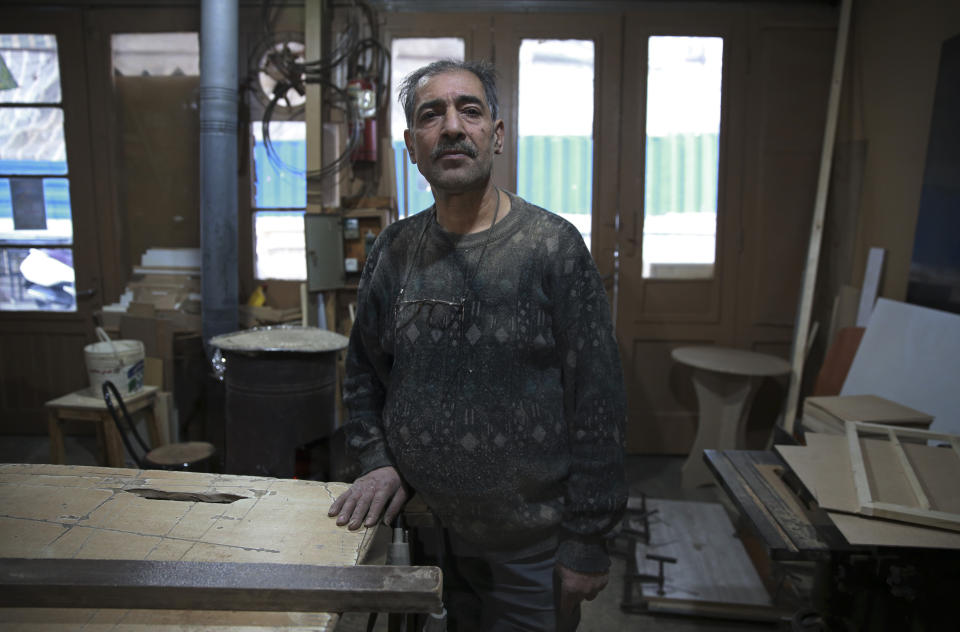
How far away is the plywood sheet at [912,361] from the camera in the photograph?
238 centimetres

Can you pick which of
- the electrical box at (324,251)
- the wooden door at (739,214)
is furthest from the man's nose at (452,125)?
the wooden door at (739,214)

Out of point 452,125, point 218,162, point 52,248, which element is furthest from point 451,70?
point 52,248

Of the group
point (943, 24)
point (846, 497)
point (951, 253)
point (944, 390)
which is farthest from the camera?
point (943, 24)

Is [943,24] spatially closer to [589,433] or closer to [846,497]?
[846,497]

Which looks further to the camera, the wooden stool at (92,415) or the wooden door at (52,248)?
the wooden door at (52,248)

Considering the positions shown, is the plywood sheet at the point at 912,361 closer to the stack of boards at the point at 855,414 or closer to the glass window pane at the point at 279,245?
the stack of boards at the point at 855,414

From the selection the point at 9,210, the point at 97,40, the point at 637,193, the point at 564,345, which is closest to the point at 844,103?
the point at 637,193

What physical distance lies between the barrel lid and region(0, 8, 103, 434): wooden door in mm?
1911

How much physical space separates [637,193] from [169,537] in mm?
3454

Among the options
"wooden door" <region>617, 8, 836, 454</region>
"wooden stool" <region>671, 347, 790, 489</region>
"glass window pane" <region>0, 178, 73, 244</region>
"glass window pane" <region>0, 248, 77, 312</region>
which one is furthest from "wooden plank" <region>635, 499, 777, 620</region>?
"glass window pane" <region>0, 178, 73, 244</region>

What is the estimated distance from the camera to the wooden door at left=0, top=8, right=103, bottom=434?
3.95 metres

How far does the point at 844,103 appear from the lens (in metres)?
3.71

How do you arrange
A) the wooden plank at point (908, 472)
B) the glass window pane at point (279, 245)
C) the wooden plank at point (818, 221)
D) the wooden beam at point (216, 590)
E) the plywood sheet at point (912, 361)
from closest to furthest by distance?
the wooden beam at point (216, 590)
the wooden plank at point (908, 472)
the plywood sheet at point (912, 361)
the wooden plank at point (818, 221)
the glass window pane at point (279, 245)

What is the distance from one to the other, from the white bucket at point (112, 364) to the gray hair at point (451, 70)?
2492 mm
